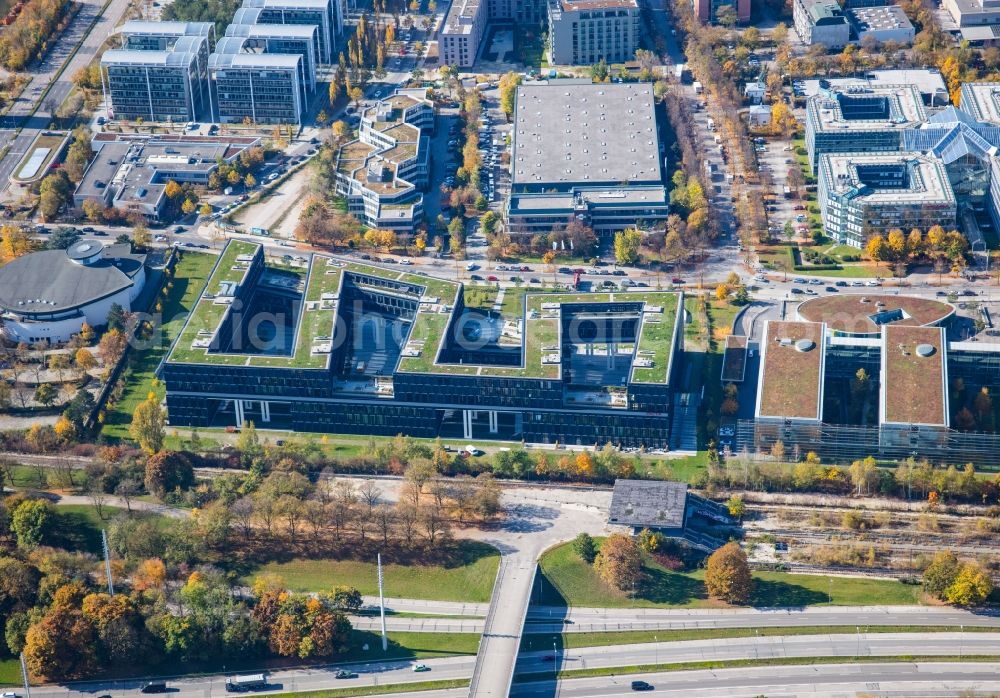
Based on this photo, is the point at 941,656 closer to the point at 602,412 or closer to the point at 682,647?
the point at 682,647

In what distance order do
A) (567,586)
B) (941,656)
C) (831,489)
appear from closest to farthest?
(941,656), (567,586), (831,489)

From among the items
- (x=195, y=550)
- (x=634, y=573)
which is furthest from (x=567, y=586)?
(x=195, y=550)

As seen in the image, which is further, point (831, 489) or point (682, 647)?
point (831, 489)

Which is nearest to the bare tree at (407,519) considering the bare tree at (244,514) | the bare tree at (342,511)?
the bare tree at (342,511)

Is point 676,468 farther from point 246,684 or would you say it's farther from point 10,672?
point 10,672

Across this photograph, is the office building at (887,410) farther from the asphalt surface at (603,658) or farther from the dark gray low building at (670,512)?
the asphalt surface at (603,658)

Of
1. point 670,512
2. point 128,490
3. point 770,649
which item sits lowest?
point 770,649

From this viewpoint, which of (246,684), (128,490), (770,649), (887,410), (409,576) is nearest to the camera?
(246,684)

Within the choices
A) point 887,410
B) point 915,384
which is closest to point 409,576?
point 887,410
